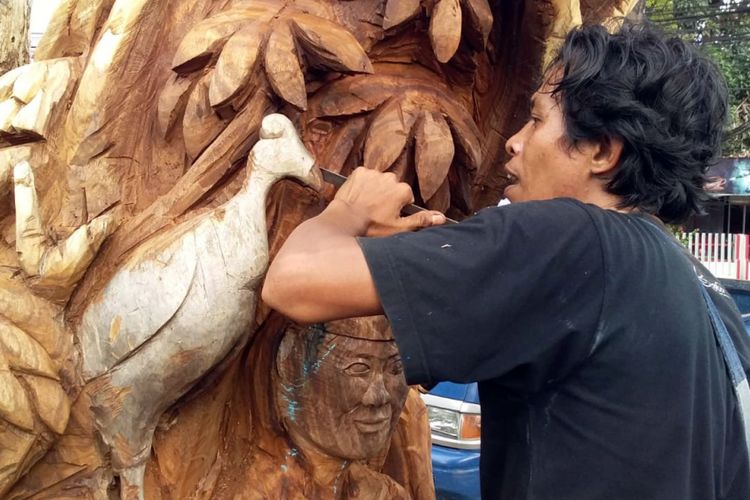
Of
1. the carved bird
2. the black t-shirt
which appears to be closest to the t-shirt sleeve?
the black t-shirt

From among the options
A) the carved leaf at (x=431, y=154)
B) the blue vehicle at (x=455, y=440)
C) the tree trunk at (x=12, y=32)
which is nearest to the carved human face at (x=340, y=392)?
the carved leaf at (x=431, y=154)

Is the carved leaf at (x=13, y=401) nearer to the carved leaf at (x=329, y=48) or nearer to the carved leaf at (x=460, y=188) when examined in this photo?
the carved leaf at (x=329, y=48)

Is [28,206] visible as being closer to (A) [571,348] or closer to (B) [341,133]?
(B) [341,133]

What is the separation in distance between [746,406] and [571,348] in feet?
0.82

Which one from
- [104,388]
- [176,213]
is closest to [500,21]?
[176,213]

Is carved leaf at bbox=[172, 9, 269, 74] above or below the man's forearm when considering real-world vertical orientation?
above

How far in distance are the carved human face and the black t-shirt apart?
314 millimetres

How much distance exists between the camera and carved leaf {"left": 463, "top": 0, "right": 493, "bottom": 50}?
3.91 feet

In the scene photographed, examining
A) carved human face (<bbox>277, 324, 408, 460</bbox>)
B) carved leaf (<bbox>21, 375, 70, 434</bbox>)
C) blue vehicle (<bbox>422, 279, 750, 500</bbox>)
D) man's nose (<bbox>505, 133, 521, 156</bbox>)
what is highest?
man's nose (<bbox>505, 133, 521, 156</bbox>)

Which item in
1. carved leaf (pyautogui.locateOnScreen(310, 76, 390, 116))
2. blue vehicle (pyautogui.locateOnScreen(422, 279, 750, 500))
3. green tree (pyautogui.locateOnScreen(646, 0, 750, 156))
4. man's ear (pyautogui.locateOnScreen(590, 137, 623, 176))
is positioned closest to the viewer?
man's ear (pyautogui.locateOnScreen(590, 137, 623, 176))

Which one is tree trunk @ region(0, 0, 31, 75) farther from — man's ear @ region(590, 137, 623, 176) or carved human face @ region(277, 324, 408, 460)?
man's ear @ region(590, 137, 623, 176)

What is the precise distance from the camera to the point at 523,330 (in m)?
0.91

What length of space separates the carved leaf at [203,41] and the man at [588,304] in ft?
1.09

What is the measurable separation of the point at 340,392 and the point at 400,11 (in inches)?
23.8
